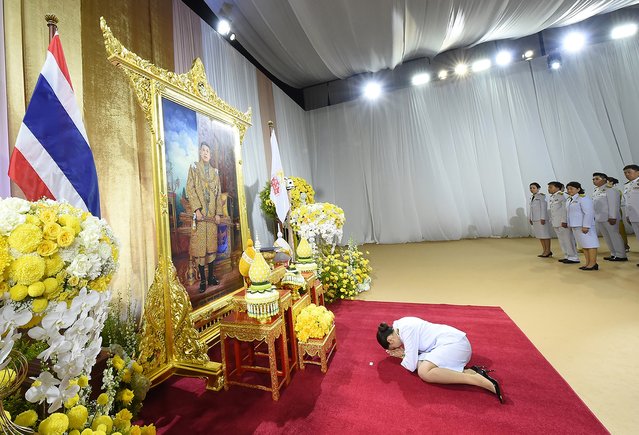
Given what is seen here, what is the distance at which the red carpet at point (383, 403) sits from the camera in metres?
1.56

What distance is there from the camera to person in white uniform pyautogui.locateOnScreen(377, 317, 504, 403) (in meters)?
1.86

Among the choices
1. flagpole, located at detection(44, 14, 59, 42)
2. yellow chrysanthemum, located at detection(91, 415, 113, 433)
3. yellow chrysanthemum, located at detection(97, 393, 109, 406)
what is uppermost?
flagpole, located at detection(44, 14, 59, 42)

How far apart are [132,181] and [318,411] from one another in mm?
2659

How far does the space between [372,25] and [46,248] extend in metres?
6.38

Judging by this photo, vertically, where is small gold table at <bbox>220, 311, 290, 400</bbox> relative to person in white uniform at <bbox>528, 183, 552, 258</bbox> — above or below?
below

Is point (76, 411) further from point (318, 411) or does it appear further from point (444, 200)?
point (444, 200)

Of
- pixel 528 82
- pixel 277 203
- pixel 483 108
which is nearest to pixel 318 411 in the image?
pixel 277 203

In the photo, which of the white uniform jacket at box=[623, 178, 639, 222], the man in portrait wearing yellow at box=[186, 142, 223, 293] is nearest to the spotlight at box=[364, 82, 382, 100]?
the white uniform jacket at box=[623, 178, 639, 222]

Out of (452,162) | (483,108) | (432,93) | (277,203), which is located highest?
(432,93)

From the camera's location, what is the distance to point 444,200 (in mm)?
8195

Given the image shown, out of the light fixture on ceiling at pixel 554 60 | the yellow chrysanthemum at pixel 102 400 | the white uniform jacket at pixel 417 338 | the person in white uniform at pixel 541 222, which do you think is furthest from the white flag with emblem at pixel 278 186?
the light fixture on ceiling at pixel 554 60

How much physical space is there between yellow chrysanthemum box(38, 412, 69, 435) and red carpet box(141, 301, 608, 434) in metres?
1.09

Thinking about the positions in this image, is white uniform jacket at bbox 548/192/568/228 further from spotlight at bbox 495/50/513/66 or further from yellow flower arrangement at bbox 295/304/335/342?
yellow flower arrangement at bbox 295/304/335/342

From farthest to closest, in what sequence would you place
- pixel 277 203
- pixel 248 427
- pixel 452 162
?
1. pixel 452 162
2. pixel 277 203
3. pixel 248 427
